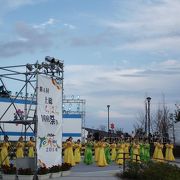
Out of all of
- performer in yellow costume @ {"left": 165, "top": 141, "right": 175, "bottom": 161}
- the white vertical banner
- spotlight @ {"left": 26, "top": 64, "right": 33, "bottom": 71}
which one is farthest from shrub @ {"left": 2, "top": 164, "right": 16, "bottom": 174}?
performer in yellow costume @ {"left": 165, "top": 141, "right": 175, "bottom": 161}

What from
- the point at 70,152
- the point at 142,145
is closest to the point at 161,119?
the point at 142,145

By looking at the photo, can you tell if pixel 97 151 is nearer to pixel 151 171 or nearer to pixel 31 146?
pixel 31 146

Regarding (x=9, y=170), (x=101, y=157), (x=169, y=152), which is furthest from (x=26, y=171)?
(x=169, y=152)

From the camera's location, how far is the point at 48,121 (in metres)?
19.0

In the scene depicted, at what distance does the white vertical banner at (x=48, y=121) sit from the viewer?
Result: 1841cm

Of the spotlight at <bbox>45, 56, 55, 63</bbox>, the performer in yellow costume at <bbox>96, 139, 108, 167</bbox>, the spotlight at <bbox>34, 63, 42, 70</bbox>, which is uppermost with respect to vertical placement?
the spotlight at <bbox>45, 56, 55, 63</bbox>

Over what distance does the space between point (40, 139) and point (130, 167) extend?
461 centimetres

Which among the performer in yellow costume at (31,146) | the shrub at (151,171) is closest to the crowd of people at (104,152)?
the performer in yellow costume at (31,146)

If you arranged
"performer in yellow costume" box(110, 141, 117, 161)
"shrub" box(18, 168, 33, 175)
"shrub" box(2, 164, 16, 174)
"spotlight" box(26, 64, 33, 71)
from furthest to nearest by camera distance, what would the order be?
"performer in yellow costume" box(110, 141, 117, 161)
"shrub" box(2, 164, 16, 174)
"spotlight" box(26, 64, 33, 71)
"shrub" box(18, 168, 33, 175)

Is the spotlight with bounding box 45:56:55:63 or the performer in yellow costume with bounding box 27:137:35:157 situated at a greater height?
the spotlight with bounding box 45:56:55:63

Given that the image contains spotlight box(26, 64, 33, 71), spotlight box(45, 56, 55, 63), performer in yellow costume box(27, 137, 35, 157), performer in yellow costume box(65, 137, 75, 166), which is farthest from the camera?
performer in yellow costume box(65, 137, 75, 166)

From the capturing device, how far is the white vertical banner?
18.4 m

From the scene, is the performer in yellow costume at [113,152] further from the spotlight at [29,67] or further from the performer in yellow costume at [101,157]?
the spotlight at [29,67]

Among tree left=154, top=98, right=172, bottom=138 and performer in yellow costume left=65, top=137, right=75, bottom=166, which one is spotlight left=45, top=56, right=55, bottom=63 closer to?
performer in yellow costume left=65, top=137, right=75, bottom=166
